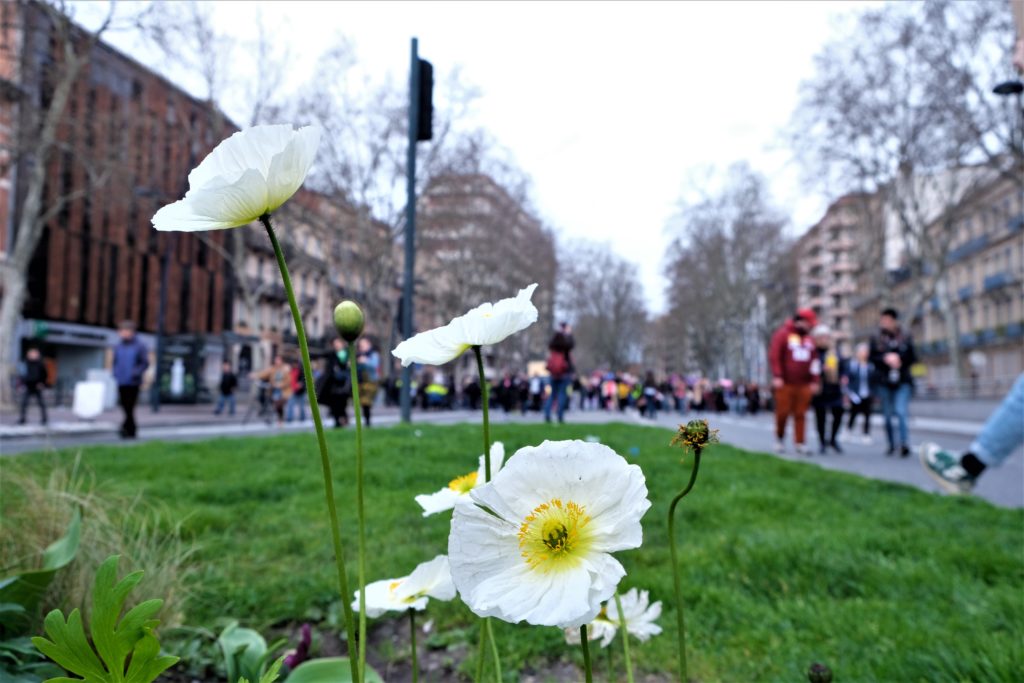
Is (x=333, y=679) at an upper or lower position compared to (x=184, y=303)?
lower

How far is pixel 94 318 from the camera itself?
35125 mm

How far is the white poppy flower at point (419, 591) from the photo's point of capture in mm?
980

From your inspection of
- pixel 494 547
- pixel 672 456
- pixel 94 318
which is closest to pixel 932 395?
pixel 672 456

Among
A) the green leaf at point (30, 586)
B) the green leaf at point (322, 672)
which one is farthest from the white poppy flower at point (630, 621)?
the green leaf at point (30, 586)

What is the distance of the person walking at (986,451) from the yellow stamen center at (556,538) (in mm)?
4069

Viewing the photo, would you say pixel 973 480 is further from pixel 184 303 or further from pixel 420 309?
pixel 420 309

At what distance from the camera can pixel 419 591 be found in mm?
1007

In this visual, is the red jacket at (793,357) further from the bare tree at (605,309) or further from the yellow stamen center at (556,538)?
the bare tree at (605,309)

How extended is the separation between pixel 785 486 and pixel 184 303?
41.7m

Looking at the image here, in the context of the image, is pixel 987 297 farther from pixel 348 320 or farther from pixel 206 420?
pixel 348 320

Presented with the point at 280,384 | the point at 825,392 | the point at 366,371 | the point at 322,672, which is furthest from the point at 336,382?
the point at 322,672

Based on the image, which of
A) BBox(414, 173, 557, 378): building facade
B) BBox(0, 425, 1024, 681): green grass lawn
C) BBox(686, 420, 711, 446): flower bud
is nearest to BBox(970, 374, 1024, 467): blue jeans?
BBox(0, 425, 1024, 681): green grass lawn

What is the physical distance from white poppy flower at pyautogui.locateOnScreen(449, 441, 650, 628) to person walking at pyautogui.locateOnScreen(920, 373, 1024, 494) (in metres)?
4.06

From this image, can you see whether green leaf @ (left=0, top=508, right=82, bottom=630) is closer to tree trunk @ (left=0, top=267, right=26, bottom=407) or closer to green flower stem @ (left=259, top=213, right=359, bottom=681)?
green flower stem @ (left=259, top=213, right=359, bottom=681)
